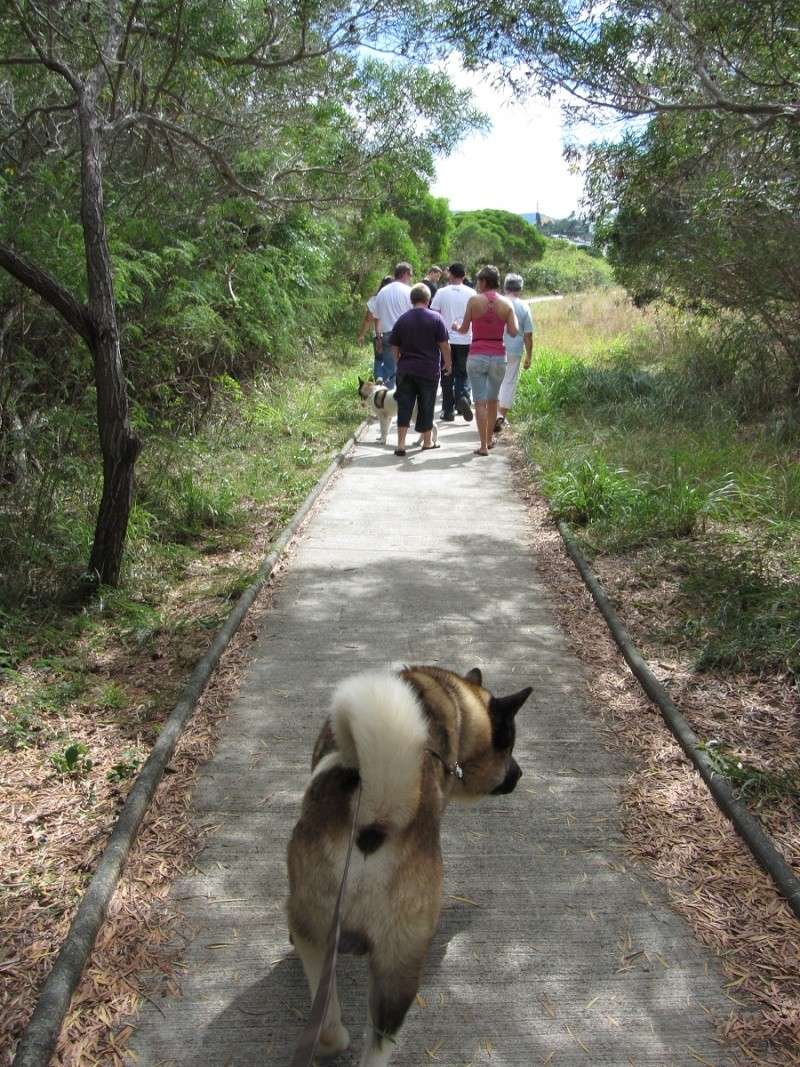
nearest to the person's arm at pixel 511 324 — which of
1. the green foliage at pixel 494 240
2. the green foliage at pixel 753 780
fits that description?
the green foliage at pixel 753 780

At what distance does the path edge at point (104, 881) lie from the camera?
2.45 metres

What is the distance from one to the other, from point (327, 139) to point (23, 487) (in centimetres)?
853

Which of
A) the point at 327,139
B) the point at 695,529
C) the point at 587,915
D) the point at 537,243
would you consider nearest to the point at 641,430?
the point at 695,529

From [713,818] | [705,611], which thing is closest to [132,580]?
[705,611]

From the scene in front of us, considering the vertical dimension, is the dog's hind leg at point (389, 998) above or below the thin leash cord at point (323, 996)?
below

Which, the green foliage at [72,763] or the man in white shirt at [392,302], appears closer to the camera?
the green foliage at [72,763]

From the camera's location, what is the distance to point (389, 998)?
7.27 ft

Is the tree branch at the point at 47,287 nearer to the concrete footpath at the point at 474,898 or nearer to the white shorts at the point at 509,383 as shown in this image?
the concrete footpath at the point at 474,898

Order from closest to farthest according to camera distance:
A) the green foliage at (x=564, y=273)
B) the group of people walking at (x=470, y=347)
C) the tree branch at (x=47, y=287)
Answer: the tree branch at (x=47, y=287) → the group of people walking at (x=470, y=347) → the green foliage at (x=564, y=273)

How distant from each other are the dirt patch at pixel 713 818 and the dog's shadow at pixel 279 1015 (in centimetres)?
104

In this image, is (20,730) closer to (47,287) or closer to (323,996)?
(47,287)

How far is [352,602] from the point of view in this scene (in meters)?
6.05

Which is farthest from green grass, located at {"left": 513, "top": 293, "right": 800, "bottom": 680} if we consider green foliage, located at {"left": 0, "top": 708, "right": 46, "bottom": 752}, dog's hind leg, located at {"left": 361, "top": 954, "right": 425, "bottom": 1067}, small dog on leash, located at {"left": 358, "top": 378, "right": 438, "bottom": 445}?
green foliage, located at {"left": 0, "top": 708, "right": 46, "bottom": 752}

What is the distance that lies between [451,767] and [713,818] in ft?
5.31
